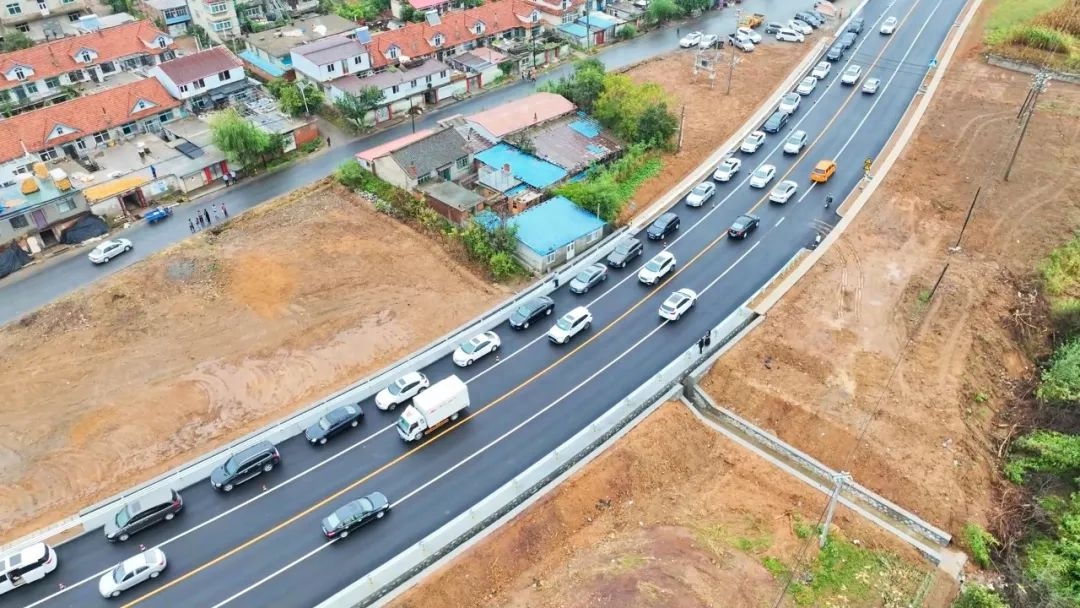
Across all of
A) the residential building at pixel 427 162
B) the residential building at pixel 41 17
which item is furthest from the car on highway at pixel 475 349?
the residential building at pixel 41 17

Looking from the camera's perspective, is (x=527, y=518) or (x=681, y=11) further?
(x=681, y=11)

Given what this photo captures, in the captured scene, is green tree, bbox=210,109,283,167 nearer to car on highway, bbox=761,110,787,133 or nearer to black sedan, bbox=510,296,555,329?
black sedan, bbox=510,296,555,329

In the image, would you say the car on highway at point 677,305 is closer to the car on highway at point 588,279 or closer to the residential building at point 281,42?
the car on highway at point 588,279

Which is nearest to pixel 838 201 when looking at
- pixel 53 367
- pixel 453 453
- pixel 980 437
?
pixel 980 437

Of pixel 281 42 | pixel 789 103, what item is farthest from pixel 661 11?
pixel 281 42

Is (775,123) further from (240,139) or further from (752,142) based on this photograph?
(240,139)

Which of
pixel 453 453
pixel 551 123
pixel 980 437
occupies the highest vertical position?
pixel 551 123

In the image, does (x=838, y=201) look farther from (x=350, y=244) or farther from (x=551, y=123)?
(x=350, y=244)
